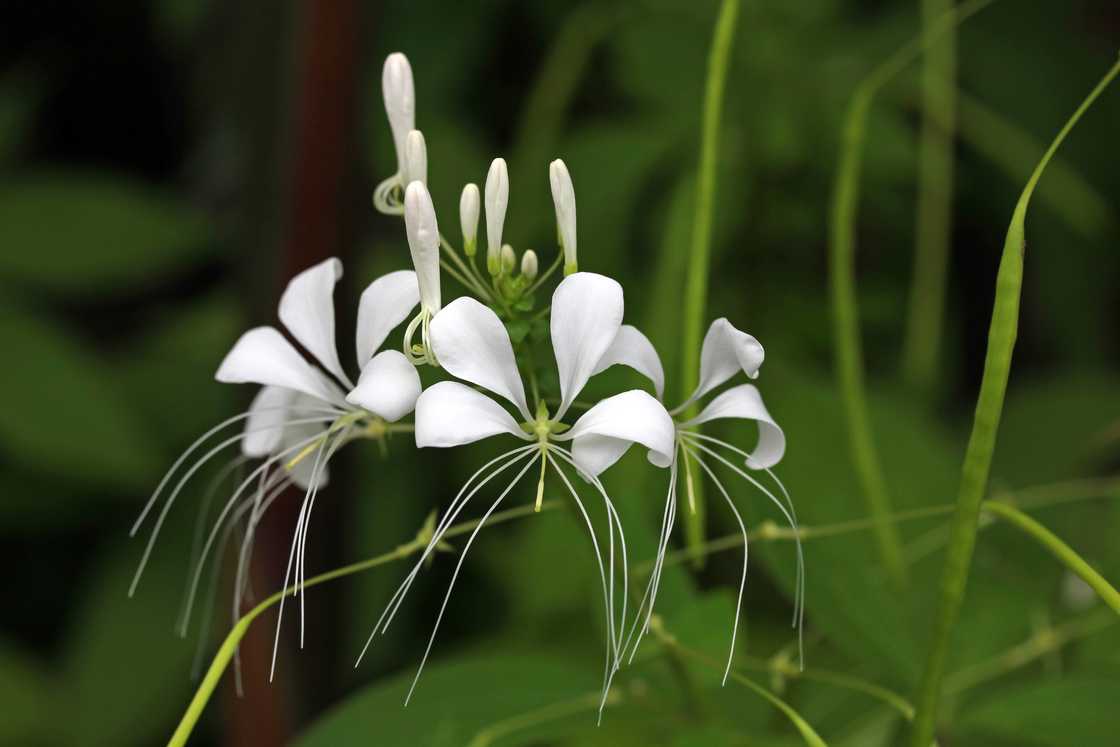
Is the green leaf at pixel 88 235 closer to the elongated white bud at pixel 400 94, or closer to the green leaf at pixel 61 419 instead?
the green leaf at pixel 61 419

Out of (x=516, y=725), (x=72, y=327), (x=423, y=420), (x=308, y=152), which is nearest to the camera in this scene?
(x=423, y=420)

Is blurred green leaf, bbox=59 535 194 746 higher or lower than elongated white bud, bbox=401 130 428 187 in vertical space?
lower

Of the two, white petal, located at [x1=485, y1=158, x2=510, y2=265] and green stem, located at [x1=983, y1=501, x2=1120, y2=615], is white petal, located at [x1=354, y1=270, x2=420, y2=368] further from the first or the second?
green stem, located at [x1=983, y1=501, x2=1120, y2=615]

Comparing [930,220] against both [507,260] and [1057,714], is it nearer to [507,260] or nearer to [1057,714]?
[1057,714]

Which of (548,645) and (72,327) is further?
(72,327)

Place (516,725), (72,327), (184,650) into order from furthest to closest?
(72,327)
(184,650)
(516,725)

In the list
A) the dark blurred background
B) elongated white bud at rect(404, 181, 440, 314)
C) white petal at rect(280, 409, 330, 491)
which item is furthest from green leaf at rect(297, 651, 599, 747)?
elongated white bud at rect(404, 181, 440, 314)

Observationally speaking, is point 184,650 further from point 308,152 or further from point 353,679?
point 308,152

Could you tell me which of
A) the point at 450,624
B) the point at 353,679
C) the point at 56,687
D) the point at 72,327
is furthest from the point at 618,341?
the point at 72,327
